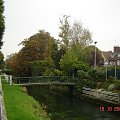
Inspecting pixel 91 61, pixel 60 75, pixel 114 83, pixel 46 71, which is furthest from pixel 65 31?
pixel 114 83

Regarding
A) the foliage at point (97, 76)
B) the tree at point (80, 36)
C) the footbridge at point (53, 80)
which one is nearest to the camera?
the foliage at point (97, 76)

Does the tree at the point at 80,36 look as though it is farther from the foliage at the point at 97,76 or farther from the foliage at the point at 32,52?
the foliage at the point at 97,76

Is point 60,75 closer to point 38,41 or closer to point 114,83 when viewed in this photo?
point 114,83

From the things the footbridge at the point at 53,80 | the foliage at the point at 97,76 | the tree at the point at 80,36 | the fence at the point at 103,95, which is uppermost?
the tree at the point at 80,36

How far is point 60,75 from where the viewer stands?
54.5 meters

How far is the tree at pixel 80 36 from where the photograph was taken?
6894 cm

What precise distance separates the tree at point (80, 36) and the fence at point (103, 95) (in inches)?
989

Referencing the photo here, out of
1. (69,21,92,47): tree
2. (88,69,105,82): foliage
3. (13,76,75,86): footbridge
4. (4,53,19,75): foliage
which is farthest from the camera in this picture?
(4,53,19,75): foliage

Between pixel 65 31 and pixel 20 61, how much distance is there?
1454 cm

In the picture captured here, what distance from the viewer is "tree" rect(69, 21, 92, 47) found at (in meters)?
68.9

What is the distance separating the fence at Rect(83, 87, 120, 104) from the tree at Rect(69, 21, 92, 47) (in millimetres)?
25129
